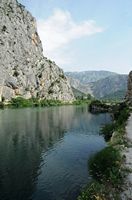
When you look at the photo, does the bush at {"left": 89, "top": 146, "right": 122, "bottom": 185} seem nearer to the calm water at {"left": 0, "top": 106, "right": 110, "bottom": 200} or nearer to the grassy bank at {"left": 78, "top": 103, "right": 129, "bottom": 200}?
the grassy bank at {"left": 78, "top": 103, "right": 129, "bottom": 200}

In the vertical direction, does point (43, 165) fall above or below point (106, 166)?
below

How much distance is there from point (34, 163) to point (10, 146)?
11.0 metres

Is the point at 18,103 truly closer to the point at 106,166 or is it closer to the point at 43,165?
the point at 43,165

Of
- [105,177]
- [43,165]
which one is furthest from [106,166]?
[43,165]

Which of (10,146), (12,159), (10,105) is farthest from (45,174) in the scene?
(10,105)

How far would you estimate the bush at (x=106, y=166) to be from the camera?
24.6 metres

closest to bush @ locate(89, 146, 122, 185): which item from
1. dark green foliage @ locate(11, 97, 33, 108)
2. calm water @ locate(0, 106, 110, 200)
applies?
calm water @ locate(0, 106, 110, 200)

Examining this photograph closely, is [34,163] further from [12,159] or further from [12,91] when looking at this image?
[12,91]

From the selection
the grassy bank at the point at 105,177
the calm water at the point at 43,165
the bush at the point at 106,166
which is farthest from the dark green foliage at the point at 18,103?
the grassy bank at the point at 105,177

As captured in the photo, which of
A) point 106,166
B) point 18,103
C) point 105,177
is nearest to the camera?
point 105,177

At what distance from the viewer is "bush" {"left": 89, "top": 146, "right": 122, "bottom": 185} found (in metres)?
24.6

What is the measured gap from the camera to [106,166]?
85.6 ft

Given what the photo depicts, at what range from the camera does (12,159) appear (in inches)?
1540

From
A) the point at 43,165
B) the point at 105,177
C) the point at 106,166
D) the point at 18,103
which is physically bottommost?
the point at 43,165
